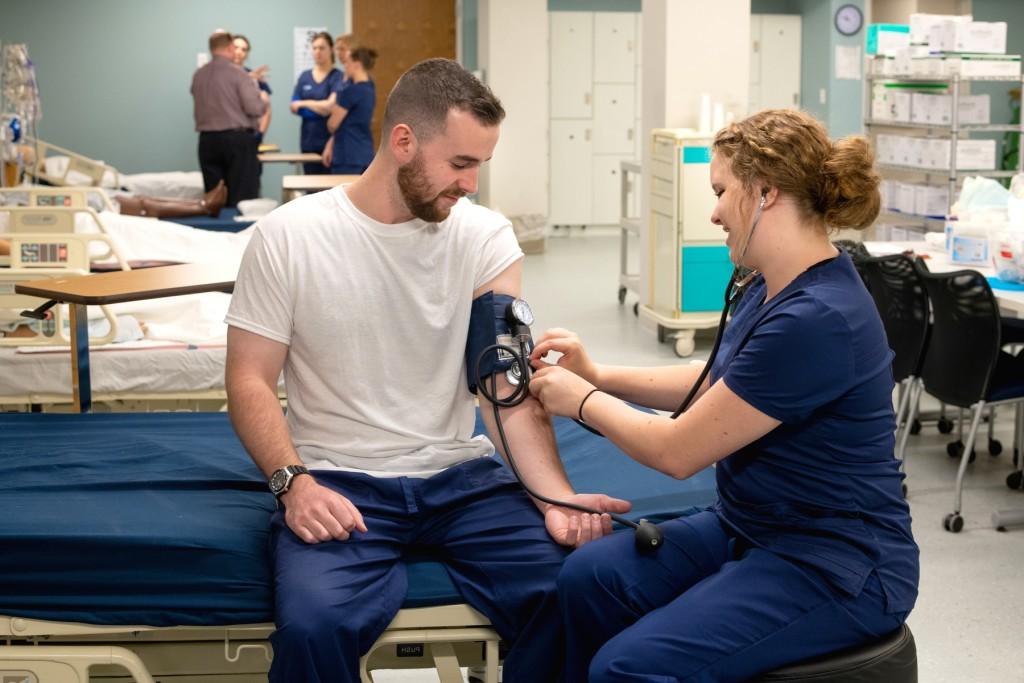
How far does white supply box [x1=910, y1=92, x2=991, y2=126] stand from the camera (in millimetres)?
6926

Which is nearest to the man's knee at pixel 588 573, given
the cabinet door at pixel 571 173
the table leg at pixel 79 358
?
the table leg at pixel 79 358

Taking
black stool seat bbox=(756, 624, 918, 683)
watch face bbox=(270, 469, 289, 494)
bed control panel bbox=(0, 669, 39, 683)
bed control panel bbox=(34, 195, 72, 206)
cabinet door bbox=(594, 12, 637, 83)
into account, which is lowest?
bed control panel bbox=(0, 669, 39, 683)

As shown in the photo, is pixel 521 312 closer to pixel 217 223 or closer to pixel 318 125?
pixel 217 223

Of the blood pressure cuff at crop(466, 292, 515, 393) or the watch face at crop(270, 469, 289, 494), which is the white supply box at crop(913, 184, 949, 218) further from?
the watch face at crop(270, 469, 289, 494)

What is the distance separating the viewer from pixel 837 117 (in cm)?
1116

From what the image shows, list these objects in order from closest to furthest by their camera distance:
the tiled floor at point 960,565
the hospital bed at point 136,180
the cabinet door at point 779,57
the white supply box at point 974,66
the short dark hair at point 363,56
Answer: the tiled floor at point 960,565 → the white supply box at point 974,66 → the short dark hair at point 363,56 → the hospital bed at point 136,180 → the cabinet door at point 779,57

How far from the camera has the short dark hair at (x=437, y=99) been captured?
2.02 metres

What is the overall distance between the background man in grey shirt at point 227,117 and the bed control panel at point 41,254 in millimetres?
3980

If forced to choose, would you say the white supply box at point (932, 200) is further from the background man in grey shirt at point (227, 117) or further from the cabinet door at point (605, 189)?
the cabinet door at point (605, 189)

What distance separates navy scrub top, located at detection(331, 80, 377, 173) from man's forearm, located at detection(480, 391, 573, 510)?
5.54 m

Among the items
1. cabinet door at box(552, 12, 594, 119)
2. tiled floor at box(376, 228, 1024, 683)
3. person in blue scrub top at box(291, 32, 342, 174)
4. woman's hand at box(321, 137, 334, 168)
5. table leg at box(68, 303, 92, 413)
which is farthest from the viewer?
cabinet door at box(552, 12, 594, 119)

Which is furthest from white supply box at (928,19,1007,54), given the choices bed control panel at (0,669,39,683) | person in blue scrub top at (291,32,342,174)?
bed control panel at (0,669,39,683)

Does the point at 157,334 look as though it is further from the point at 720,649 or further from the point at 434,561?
the point at 720,649

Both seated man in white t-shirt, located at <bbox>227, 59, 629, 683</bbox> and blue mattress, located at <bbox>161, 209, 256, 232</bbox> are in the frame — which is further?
blue mattress, located at <bbox>161, 209, 256, 232</bbox>
